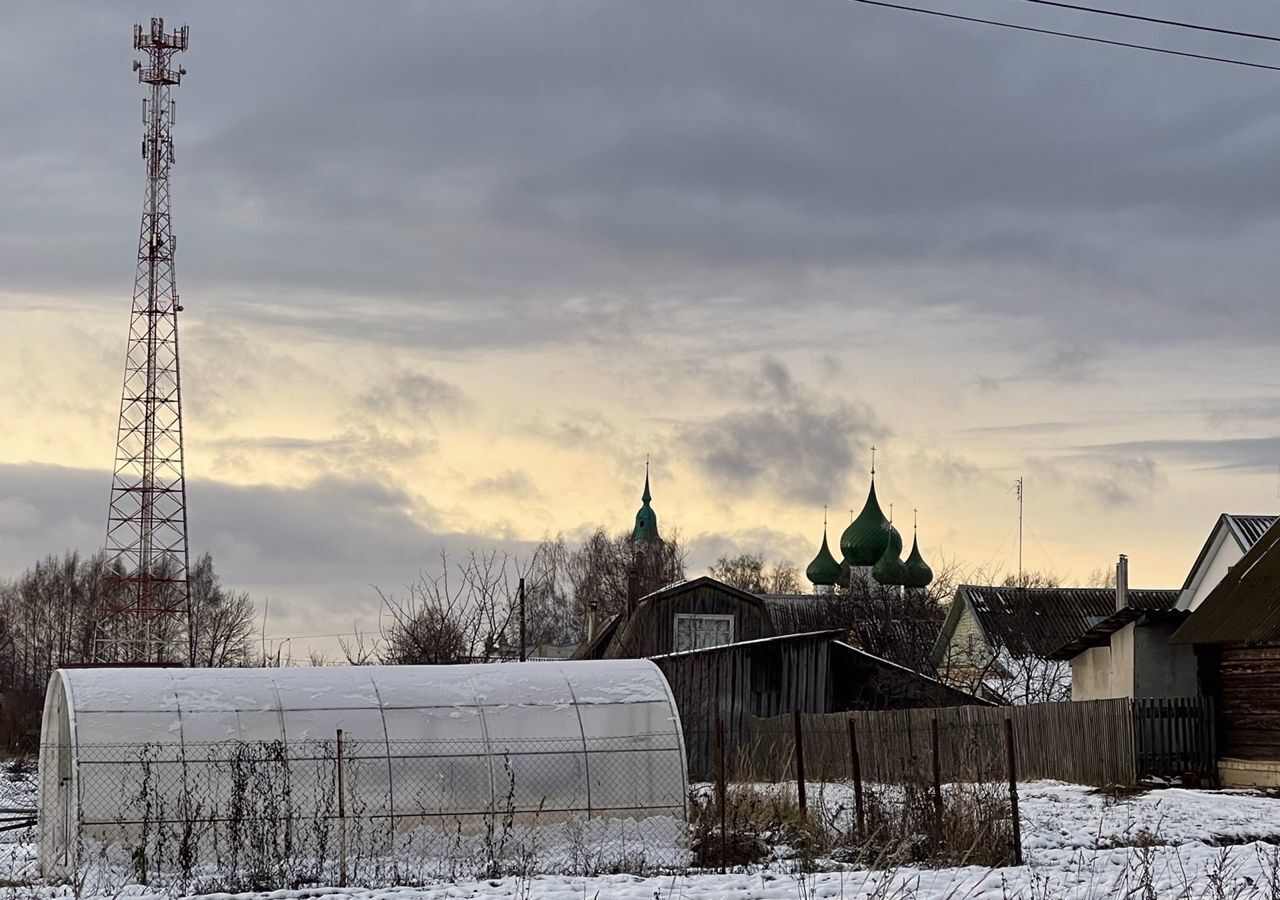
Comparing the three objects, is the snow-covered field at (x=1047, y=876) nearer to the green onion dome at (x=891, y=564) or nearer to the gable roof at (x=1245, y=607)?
the gable roof at (x=1245, y=607)

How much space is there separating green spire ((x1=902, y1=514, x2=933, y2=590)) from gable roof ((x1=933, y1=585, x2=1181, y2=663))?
92.9 feet

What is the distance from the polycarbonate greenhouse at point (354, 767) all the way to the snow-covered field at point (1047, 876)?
128 cm

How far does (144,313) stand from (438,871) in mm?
29952

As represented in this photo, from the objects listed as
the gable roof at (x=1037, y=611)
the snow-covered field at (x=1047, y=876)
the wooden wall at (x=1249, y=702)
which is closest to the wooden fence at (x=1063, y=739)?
the wooden wall at (x=1249, y=702)

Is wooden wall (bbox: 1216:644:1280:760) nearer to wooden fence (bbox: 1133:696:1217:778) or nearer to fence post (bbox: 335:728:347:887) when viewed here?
wooden fence (bbox: 1133:696:1217:778)

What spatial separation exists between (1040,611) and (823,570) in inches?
1530

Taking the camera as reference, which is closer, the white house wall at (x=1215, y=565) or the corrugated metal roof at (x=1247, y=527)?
the corrugated metal roof at (x=1247, y=527)

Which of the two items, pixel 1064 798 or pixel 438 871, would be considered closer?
pixel 438 871

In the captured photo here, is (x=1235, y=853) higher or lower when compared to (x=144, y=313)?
lower

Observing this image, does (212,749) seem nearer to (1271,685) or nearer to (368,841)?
(368,841)

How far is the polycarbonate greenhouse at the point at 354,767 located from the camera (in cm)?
1688

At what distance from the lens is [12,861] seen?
18172mm

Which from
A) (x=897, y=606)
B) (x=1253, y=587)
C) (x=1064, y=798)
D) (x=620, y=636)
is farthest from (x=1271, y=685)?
(x=897, y=606)

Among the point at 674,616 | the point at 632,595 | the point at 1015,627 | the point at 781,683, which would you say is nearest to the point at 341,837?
the point at 781,683
